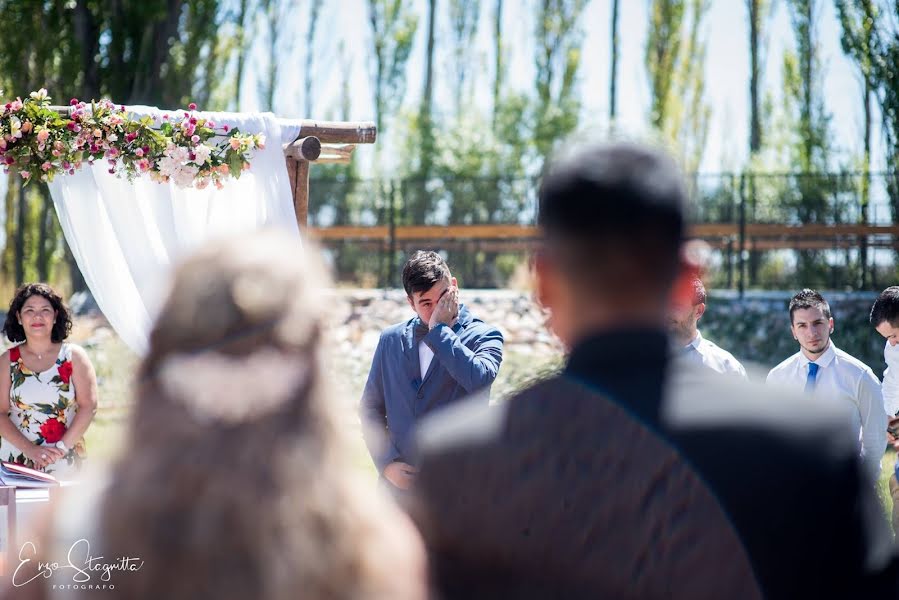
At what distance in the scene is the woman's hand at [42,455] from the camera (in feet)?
17.4

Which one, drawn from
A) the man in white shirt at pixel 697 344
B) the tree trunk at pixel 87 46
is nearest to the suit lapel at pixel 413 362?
the man in white shirt at pixel 697 344

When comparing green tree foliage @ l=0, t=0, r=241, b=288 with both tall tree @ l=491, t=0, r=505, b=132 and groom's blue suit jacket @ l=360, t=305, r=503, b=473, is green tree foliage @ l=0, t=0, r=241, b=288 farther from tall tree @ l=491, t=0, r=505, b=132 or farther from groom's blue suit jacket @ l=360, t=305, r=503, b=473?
groom's blue suit jacket @ l=360, t=305, r=503, b=473

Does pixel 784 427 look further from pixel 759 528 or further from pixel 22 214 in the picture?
pixel 22 214

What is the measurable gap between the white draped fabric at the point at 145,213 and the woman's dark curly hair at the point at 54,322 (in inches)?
9.1

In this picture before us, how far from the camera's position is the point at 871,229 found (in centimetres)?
1558

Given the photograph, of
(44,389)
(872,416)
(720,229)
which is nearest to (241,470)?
(872,416)

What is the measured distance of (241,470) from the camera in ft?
3.69

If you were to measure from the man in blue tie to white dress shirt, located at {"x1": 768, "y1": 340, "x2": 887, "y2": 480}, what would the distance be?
1.70 metres

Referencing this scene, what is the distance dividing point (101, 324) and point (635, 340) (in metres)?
15.2

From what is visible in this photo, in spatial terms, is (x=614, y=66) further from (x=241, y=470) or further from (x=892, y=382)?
(x=241, y=470)

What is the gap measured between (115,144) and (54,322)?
1080mm

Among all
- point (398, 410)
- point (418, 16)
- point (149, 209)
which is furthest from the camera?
point (418, 16)

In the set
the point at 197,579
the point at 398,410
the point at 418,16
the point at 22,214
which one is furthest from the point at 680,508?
the point at 418,16

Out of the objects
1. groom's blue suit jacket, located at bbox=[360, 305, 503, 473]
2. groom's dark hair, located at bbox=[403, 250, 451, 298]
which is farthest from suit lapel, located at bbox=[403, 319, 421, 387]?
groom's dark hair, located at bbox=[403, 250, 451, 298]
